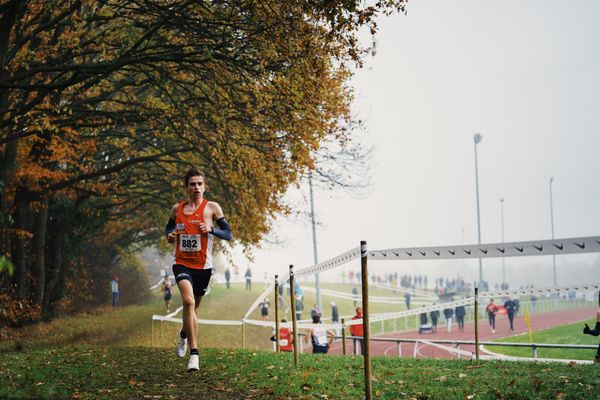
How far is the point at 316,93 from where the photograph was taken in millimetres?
15719

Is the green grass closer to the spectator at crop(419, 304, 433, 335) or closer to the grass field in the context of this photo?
the spectator at crop(419, 304, 433, 335)

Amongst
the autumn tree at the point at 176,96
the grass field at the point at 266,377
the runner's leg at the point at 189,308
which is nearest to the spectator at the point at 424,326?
the autumn tree at the point at 176,96

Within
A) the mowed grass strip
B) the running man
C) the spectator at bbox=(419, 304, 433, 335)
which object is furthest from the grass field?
the spectator at bbox=(419, 304, 433, 335)

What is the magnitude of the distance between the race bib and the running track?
2094 cm

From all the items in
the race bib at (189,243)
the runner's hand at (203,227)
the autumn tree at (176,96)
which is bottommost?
the race bib at (189,243)

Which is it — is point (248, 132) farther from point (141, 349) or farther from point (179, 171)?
point (179, 171)

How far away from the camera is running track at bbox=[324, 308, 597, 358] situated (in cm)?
3381

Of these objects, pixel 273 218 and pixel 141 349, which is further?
pixel 273 218

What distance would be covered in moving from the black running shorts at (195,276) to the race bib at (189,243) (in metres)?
0.24

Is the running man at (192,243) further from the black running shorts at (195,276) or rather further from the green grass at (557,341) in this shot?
the green grass at (557,341)

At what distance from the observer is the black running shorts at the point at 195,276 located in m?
8.75

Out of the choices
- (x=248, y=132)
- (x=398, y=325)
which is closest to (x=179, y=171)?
(x=248, y=132)

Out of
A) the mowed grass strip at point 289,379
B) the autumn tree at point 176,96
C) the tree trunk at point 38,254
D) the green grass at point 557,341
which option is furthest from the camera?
the green grass at point 557,341

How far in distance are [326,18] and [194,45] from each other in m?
4.55
